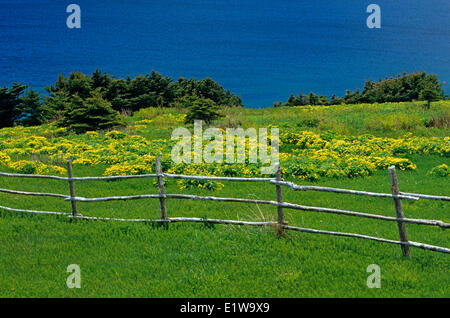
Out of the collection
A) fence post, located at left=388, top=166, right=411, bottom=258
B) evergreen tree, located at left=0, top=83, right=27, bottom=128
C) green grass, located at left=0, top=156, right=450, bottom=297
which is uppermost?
evergreen tree, located at left=0, top=83, right=27, bottom=128

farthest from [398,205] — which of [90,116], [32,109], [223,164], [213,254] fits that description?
[32,109]

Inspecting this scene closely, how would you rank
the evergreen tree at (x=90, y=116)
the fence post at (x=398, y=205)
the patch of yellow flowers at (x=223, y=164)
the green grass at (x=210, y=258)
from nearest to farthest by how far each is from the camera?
the green grass at (x=210, y=258) < the fence post at (x=398, y=205) < the patch of yellow flowers at (x=223, y=164) < the evergreen tree at (x=90, y=116)

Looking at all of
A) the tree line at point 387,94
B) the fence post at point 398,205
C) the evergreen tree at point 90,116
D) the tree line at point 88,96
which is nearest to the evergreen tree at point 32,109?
the tree line at point 88,96

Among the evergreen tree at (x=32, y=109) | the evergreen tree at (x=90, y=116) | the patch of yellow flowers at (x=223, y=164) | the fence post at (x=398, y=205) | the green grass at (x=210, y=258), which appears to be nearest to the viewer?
the green grass at (x=210, y=258)

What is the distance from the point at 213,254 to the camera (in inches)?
270

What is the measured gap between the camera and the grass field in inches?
230

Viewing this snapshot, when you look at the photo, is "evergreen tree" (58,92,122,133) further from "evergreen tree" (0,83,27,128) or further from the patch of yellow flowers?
"evergreen tree" (0,83,27,128)

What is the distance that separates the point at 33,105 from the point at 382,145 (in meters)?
24.9

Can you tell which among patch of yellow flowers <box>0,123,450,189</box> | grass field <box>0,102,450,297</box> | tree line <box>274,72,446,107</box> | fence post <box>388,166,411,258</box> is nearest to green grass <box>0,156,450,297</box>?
grass field <box>0,102,450,297</box>

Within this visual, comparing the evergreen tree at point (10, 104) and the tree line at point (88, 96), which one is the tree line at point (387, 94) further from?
the evergreen tree at point (10, 104)

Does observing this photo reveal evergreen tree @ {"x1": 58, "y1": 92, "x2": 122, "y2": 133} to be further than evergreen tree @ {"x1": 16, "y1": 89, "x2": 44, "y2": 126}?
No

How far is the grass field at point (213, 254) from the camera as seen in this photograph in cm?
585

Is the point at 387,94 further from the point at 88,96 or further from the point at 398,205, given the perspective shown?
the point at 398,205

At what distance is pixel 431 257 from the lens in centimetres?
675
